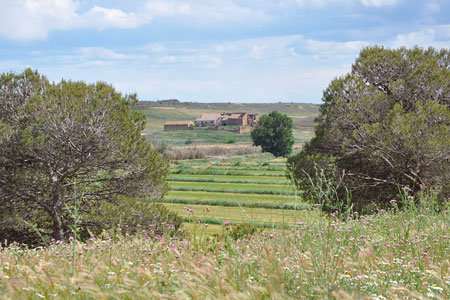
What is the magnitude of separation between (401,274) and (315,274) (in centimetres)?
113

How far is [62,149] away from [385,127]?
1289 cm

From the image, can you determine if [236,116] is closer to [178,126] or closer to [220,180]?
[178,126]

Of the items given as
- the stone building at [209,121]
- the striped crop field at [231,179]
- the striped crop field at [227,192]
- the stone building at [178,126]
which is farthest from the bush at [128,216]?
the stone building at [209,121]

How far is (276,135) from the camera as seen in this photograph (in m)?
103

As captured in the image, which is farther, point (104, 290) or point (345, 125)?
point (345, 125)

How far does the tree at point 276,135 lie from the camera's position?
101938mm

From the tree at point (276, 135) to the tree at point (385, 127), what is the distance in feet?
265

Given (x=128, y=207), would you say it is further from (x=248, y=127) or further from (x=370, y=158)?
(x=248, y=127)

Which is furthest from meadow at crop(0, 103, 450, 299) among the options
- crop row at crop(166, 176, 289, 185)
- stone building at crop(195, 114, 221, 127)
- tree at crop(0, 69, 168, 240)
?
stone building at crop(195, 114, 221, 127)

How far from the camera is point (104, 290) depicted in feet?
12.6

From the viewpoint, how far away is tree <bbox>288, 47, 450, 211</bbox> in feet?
57.5

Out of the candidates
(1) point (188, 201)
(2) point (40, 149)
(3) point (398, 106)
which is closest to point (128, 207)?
(2) point (40, 149)

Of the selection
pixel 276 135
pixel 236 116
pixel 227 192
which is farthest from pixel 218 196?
pixel 236 116

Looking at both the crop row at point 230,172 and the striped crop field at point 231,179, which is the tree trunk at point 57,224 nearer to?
the striped crop field at point 231,179
